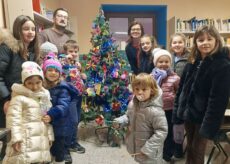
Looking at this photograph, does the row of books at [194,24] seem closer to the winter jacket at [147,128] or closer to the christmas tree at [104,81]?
the christmas tree at [104,81]

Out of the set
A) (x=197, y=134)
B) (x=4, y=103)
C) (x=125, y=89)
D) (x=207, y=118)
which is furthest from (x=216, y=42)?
(x=4, y=103)

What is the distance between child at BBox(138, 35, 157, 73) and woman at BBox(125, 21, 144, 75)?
158 mm

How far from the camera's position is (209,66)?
1.72 meters

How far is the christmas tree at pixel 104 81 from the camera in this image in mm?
3059

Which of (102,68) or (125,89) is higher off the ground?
(102,68)

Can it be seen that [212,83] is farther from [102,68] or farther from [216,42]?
[102,68]

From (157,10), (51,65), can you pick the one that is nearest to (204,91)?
(51,65)

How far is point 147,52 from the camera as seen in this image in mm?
2877

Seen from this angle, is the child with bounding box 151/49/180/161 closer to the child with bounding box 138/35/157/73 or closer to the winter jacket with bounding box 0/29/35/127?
the child with bounding box 138/35/157/73

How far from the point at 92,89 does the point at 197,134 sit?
1565 millimetres

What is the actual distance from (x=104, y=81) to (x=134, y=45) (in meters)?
0.62

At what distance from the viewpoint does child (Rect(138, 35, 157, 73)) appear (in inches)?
111

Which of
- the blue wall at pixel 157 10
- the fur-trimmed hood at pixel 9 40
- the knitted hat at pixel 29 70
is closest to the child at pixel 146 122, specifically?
the knitted hat at pixel 29 70

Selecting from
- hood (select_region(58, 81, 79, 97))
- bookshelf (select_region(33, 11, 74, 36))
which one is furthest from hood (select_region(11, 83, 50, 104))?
bookshelf (select_region(33, 11, 74, 36))
